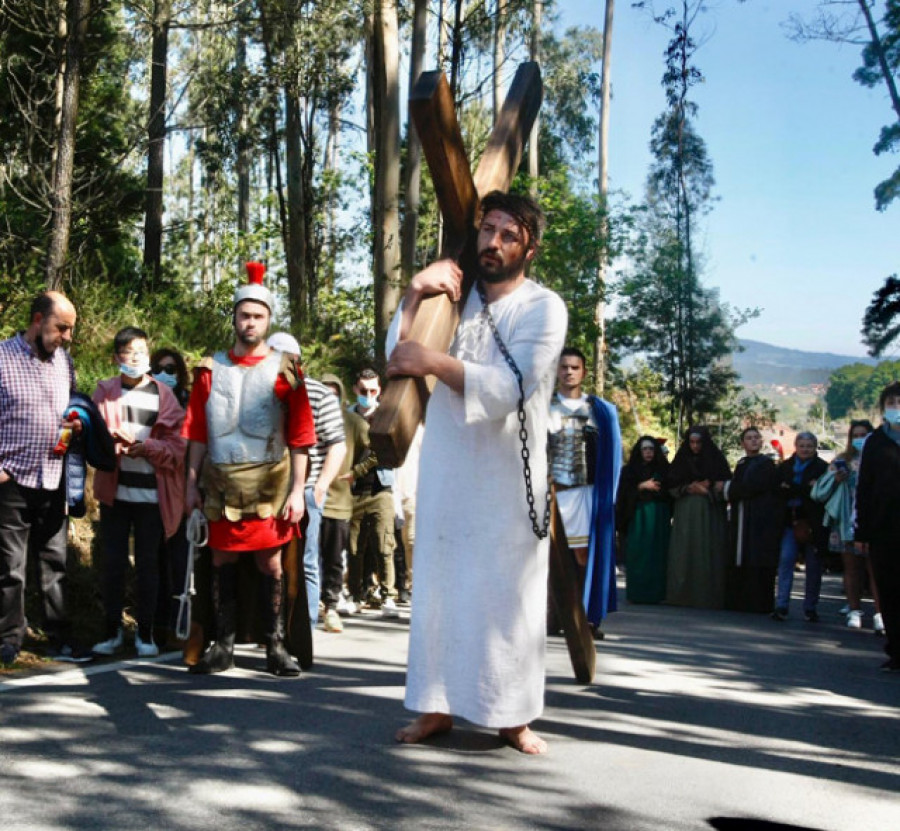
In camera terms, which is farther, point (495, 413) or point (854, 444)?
point (854, 444)

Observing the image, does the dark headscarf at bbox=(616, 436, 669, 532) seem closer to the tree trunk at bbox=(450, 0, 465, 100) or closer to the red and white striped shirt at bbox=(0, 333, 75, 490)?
the tree trunk at bbox=(450, 0, 465, 100)

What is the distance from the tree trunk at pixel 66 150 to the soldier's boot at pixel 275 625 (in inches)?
233

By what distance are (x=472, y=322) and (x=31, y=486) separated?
3.16m

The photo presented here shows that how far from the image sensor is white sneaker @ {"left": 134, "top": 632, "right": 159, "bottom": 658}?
26.7 ft

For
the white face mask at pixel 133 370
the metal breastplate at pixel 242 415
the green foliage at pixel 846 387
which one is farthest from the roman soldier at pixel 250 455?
the green foliage at pixel 846 387

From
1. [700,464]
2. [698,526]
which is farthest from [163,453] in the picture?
[700,464]

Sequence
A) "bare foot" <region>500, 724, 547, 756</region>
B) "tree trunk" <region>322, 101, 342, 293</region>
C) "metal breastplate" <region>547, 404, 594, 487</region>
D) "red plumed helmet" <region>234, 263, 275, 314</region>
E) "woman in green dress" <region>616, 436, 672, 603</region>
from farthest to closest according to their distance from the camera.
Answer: "tree trunk" <region>322, 101, 342, 293</region>
"woman in green dress" <region>616, 436, 672, 603</region>
"metal breastplate" <region>547, 404, 594, 487</region>
"red plumed helmet" <region>234, 263, 275, 314</region>
"bare foot" <region>500, 724, 547, 756</region>

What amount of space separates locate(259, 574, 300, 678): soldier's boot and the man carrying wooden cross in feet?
6.38

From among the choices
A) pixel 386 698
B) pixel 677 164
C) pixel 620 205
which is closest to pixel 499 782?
pixel 386 698

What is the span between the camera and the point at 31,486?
7523mm

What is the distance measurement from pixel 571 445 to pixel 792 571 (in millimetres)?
5038

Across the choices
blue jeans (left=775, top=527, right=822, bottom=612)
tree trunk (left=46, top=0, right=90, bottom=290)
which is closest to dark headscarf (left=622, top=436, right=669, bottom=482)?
blue jeans (left=775, top=527, right=822, bottom=612)

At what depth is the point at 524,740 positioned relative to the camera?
5.68m

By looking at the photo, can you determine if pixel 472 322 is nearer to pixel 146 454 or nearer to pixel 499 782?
pixel 499 782
